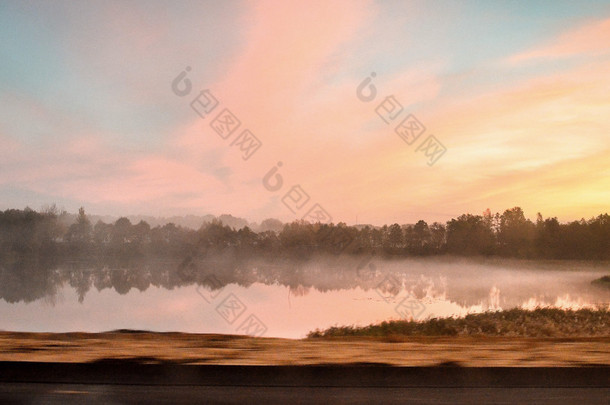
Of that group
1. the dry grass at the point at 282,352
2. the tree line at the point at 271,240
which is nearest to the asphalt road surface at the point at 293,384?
the dry grass at the point at 282,352

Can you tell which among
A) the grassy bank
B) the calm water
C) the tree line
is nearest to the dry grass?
the grassy bank

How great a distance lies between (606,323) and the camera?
28.1 metres

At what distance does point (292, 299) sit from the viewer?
55.9 metres

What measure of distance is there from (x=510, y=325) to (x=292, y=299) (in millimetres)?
30503

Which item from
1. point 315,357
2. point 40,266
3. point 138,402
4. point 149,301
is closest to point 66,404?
point 138,402

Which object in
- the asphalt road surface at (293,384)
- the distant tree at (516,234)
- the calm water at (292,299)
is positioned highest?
the distant tree at (516,234)

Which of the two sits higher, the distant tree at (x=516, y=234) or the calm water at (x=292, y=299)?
→ the distant tree at (x=516, y=234)

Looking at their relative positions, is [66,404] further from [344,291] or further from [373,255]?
[373,255]

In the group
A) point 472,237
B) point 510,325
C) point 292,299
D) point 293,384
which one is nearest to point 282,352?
point 293,384

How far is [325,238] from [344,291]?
51.7 meters

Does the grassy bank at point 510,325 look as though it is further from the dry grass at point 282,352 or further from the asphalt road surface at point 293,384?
the asphalt road surface at point 293,384

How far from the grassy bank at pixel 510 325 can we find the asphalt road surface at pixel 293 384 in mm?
19164

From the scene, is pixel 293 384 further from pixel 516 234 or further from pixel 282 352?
pixel 516 234

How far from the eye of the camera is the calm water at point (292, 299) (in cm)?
3953
